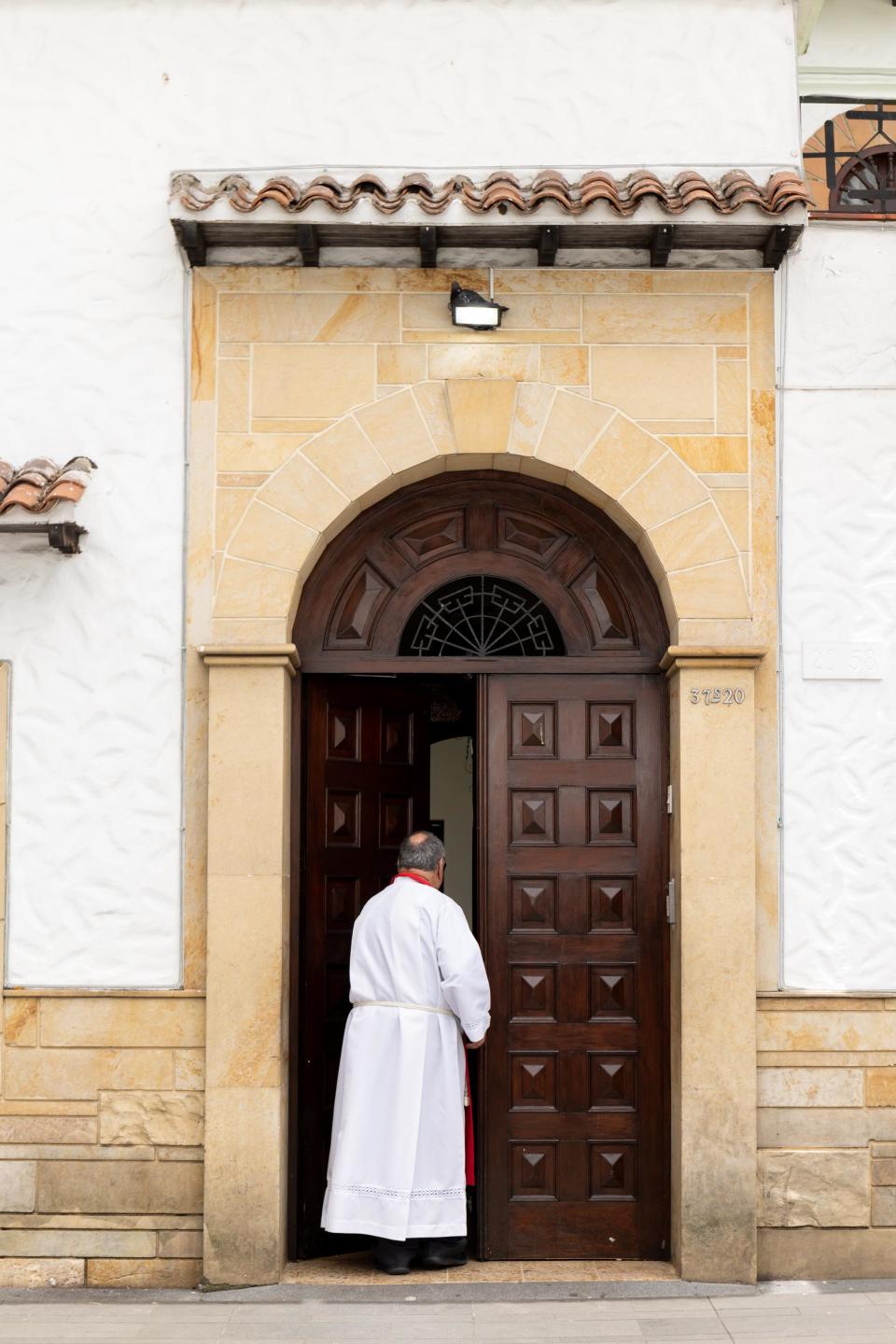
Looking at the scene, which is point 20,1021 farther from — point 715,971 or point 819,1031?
point 819,1031

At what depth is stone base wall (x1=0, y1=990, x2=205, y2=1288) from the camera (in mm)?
6617

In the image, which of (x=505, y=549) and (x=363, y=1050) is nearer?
(x=363, y=1050)

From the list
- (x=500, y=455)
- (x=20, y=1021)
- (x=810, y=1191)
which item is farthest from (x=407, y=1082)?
(x=500, y=455)

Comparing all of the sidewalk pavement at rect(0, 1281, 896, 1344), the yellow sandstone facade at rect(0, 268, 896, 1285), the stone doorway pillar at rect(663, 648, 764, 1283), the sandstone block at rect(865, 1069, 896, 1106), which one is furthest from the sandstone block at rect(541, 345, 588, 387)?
the sidewalk pavement at rect(0, 1281, 896, 1344)

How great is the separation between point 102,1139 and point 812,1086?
3.01 meters

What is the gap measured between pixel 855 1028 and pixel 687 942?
820 millimetres

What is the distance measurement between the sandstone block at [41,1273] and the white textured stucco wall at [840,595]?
324 centimetres

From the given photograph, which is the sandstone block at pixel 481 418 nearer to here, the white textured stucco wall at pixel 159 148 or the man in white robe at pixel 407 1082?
the white textured stucco wall at pixel 159 148

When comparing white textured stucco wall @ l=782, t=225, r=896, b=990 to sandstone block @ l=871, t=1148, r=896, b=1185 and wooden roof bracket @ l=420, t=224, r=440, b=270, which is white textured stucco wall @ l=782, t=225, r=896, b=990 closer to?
sandstone block @ l=871, t=1148, r=896, b=1185

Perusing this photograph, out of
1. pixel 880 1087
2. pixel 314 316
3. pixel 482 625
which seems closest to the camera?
pixel 880 1087

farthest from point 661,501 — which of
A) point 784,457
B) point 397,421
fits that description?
point 397,421

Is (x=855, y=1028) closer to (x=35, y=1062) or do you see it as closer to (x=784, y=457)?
(x=784, y=457)

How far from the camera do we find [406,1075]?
669cm

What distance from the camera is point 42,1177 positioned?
21.7ft
